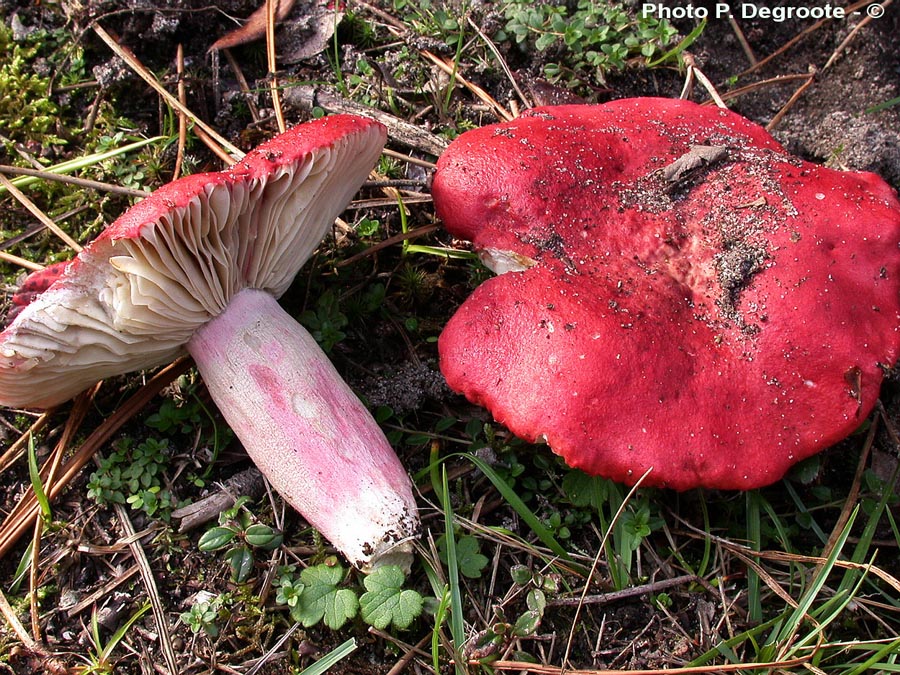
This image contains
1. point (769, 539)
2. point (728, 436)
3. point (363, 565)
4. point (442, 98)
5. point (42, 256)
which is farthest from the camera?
point (442, 98)

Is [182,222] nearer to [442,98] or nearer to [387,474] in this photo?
[387,474]

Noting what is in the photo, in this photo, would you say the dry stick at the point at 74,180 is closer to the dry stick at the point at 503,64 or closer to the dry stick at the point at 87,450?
the dry stick at the point at 87,450

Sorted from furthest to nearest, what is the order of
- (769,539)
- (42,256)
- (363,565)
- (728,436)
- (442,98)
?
(442,98) → (42,256) → (769,539) → (363,565) → (728,436)

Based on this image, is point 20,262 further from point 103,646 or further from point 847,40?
point 847,40

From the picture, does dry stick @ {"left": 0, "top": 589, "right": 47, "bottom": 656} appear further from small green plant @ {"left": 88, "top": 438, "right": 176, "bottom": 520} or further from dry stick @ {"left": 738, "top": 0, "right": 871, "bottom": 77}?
dry stick @ {"left": 738, "top": 0, "right": 871, "bottom": 77}

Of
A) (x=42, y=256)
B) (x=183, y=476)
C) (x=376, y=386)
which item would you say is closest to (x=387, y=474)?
(x=376, y=386)

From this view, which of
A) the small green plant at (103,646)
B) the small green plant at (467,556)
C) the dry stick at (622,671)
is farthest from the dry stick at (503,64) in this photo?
the small green plant at (103,646)

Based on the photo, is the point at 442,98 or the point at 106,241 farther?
the point at 442,98
